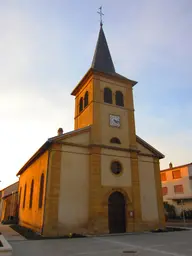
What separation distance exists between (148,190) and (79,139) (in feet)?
22.8

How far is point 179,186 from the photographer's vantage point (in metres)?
35.9

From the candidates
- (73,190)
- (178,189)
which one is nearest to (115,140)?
(73,190)

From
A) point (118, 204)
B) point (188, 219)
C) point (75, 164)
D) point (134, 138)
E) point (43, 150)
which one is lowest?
point (188, 219)

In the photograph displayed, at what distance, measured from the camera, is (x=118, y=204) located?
17.0 m

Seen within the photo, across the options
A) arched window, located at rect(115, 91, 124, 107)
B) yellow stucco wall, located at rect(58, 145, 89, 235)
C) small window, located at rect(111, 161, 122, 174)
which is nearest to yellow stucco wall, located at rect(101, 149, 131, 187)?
small window, located at rect(111, 161, 122, 174)

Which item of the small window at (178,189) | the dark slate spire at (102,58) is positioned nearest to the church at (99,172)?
the dark slate spire at (102,58)

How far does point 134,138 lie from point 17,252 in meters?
12.8

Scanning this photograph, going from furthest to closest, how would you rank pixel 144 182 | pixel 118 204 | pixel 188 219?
pixel 188 219 → pixel 144 182 → pixel 118 204

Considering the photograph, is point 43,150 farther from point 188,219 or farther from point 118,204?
point 188,219

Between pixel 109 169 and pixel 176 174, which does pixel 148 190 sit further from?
pixel 176 174

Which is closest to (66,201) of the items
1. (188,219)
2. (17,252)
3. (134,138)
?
(17,252)

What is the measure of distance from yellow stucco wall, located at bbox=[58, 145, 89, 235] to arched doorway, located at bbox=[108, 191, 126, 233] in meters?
1.86

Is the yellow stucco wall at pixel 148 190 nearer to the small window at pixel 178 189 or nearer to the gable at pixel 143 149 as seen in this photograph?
the gable at pixel 143 149

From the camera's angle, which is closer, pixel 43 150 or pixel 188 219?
pixel 43 150
